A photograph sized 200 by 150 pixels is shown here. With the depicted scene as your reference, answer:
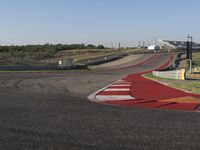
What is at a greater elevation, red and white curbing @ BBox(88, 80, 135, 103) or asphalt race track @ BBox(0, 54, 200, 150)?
asphalt race track @ BBox(0, 54, 200, 150)

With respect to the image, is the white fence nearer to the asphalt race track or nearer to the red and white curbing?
the red and white curbing

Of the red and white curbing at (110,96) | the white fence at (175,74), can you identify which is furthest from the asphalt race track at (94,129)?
the white fence at (175,74)

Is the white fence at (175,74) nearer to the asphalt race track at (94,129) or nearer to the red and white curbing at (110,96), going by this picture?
the red and white curbing at (110,96)

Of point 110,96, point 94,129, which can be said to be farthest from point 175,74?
point 94,129

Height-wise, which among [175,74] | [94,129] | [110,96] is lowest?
[175,74]

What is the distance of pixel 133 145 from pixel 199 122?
9.68 ft

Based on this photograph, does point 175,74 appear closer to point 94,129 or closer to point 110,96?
point 110,96

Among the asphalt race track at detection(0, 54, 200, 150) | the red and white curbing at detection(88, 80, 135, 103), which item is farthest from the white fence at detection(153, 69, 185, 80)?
the asphalt race track at detection(0, 54, 200, 150)

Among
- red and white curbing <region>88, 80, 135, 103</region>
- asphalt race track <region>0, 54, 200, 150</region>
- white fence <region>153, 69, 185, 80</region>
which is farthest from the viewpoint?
white fence <region>153, 69, 185, 80</region>

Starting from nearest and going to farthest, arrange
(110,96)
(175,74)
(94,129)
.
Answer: (94,129) < (110,96) < (175,74)

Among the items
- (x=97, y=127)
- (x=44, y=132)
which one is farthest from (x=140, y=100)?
(x=44, y=132)

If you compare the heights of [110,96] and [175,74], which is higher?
[110,96]

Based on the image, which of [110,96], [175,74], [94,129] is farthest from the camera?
[175,74]

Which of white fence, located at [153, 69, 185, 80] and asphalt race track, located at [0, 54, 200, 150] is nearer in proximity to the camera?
asphalt race track, located at [0, 54, 200, 150]
